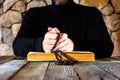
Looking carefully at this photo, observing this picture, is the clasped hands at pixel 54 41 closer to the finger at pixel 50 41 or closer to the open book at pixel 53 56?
the finger at pixel 50 41

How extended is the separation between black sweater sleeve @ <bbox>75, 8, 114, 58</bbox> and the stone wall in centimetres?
68

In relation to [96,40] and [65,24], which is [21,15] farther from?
[96,40]

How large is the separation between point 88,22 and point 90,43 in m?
0.50

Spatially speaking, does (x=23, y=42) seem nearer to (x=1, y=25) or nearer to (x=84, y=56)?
(x=84, y=56)

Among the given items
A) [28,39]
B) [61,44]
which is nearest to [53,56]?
[61,44]

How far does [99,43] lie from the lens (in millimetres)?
1569

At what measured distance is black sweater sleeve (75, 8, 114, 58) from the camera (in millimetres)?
1456

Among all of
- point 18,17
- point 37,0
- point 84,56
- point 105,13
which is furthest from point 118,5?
point 84,56

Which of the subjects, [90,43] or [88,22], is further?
[88,22]

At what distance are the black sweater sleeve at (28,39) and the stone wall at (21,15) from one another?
0.68m

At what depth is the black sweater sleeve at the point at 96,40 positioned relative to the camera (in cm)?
146

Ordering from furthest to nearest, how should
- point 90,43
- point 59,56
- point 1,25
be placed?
point 1,25
point 90,43
point 59,56

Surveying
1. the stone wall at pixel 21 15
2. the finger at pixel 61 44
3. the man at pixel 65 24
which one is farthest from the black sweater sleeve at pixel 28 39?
the stone wall at pixel 21 15

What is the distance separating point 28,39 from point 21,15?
1186 mm
